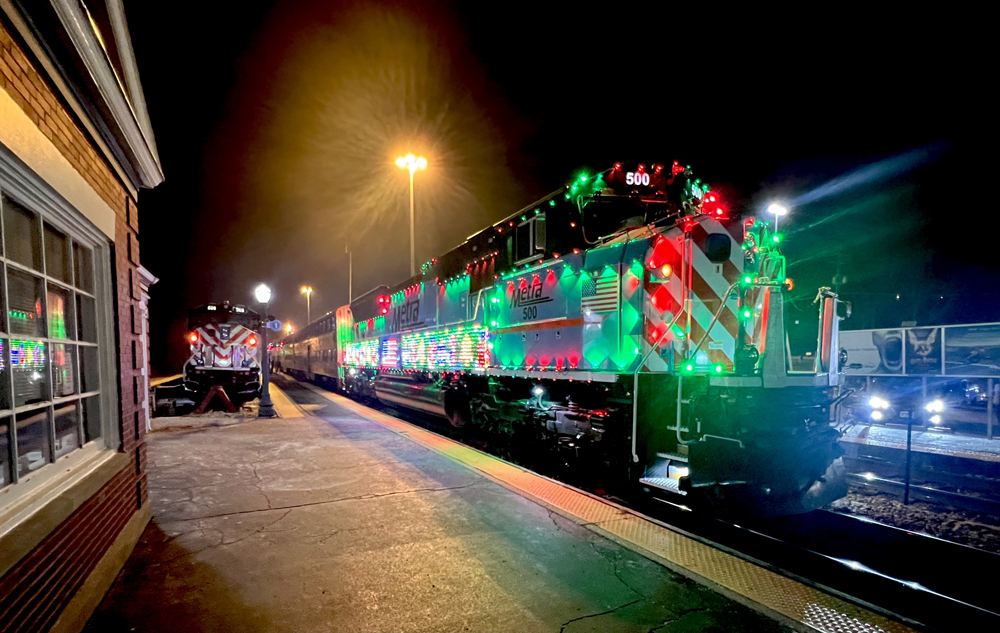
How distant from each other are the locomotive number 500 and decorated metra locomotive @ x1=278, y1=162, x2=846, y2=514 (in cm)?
2

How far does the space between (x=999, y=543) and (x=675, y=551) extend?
139 inches

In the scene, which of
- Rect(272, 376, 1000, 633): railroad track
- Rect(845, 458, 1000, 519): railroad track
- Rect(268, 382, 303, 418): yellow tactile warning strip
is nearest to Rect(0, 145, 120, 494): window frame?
Rect(272, 376, 1000, 633): railroad track

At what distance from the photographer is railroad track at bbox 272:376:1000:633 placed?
3576 mm

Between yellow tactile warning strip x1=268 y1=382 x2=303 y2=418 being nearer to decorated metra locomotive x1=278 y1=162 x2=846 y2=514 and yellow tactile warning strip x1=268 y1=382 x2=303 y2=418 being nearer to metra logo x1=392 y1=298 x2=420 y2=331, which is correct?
metra logo x1=392 y1=298 x2=420 y2=331

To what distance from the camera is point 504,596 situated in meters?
3.52

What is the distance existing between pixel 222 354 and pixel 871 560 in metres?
15.4

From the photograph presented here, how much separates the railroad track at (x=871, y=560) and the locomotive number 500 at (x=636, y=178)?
150 inches

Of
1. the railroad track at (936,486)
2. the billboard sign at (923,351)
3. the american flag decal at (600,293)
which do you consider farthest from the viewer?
the billboard sign at (923,351)

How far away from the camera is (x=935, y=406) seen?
10172 mm

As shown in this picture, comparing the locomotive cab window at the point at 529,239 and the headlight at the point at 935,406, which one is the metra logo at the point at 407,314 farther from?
the headlight at the point at 935,406

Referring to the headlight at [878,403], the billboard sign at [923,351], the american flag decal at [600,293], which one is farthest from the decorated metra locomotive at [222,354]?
the billboard sign at [923,351]

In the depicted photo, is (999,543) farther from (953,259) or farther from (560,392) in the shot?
(953,259)

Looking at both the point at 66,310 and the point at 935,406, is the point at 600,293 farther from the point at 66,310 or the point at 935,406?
the point at 935,406

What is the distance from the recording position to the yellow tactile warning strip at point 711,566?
321 cm
